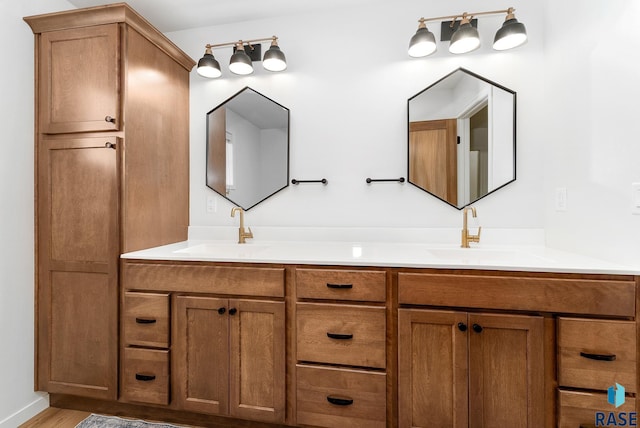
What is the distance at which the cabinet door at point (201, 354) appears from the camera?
154 centimetres

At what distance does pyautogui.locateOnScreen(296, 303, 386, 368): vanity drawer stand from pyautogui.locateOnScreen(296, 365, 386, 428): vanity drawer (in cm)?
5

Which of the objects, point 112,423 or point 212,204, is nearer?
point 112,423

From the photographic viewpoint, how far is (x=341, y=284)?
56.2 inches

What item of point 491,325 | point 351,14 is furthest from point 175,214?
point 491,325

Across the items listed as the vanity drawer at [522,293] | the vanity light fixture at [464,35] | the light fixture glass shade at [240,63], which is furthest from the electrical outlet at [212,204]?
the vanity light fixture at [464,35]

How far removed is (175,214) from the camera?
2.11 meters

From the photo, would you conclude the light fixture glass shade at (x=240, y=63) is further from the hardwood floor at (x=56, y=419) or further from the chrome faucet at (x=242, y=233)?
the hardwood floor at (x=56, y=419)

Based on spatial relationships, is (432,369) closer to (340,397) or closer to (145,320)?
(340,397)

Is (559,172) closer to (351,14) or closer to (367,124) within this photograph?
(367,124)

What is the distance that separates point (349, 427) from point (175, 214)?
1.65 m

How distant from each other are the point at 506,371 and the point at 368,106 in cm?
162

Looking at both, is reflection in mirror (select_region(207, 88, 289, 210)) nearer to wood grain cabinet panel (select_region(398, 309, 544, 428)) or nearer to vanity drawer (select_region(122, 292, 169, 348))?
vanity drawer (select_region(122, 292, 169, 348))

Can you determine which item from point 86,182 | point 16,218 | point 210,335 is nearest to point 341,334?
point 210,335

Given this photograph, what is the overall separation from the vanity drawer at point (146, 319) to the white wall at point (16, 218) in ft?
1.99
